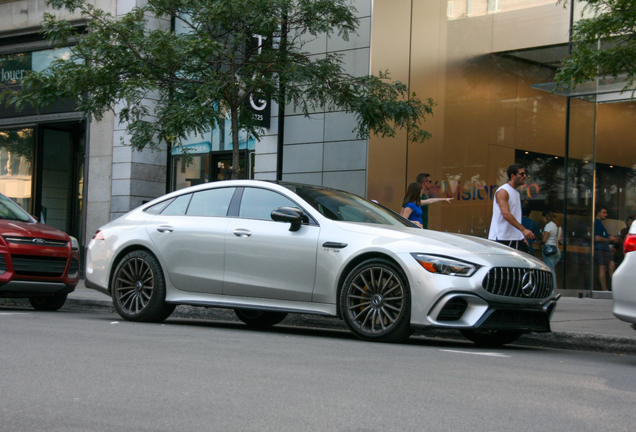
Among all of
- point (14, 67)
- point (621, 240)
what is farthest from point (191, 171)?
point (621, 240)

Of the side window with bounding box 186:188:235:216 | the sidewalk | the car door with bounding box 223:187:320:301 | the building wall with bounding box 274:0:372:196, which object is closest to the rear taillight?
the sidewalk

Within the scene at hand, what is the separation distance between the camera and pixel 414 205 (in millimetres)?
10703

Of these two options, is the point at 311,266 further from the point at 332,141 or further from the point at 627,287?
the point at 332,141

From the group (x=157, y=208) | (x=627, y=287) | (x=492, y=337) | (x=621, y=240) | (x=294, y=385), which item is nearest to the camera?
(x=294, y=385)

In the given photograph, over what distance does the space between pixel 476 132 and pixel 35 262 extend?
27.5 feet

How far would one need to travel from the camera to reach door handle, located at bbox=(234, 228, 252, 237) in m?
7.77

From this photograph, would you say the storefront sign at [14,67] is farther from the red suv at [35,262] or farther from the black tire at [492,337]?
the black tire at [492,337]

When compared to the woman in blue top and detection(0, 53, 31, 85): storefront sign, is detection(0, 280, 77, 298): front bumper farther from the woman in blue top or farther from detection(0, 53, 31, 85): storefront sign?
detection(0, 53, 31, 85): storefront sign

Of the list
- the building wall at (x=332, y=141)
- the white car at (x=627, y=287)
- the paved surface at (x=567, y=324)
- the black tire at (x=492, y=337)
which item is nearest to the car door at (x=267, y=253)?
the paved surface at (x=567, y=324)

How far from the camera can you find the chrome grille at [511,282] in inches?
259

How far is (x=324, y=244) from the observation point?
7285mm

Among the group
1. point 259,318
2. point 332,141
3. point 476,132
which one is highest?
point 476,132

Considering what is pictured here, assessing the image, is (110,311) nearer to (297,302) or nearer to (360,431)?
(297,302)

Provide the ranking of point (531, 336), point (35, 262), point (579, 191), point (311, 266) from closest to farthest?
point (311, 266)
point (531, 336)
point (35, 262)
point (579, 191)
